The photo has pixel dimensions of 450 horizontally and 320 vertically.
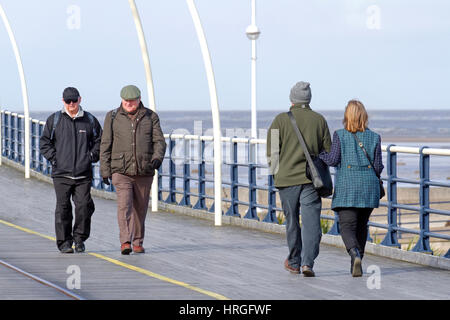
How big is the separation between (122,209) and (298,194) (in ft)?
8.14

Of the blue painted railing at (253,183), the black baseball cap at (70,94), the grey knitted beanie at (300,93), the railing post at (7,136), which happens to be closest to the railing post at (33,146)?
the blue painted railing at (253,183)

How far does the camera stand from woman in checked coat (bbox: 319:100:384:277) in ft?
33.7

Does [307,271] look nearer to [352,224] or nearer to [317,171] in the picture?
[352,224]

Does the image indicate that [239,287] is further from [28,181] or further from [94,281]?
[28,181]

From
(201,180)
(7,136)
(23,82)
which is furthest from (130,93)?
(7,136)

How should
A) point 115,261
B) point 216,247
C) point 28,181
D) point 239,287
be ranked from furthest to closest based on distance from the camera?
point 28,181, point 216,247, point 115,261, point 239,287

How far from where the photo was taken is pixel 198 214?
17828 millimetres

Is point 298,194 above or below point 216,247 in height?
above

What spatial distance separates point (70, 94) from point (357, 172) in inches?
142

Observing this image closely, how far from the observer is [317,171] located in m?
10.4

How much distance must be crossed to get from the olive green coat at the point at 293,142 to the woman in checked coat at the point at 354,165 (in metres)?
0.21

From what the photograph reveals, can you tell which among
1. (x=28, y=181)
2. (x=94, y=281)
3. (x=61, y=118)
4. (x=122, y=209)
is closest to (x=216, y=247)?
(x=122, y=209)
